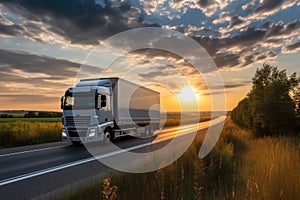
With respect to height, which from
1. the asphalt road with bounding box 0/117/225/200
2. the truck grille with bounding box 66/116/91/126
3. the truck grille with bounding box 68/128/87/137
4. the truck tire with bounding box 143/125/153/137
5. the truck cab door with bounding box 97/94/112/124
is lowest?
the asphalt road with bounding box 0/117/225/200

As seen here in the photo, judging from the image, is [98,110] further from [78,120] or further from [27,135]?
[27,135]

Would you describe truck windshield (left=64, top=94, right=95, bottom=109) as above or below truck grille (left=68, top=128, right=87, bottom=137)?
above

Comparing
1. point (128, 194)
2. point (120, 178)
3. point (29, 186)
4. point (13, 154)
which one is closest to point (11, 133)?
point (13, 154)

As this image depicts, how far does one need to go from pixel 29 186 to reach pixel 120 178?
299cm

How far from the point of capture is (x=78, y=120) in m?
18.7

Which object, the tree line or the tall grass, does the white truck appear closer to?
the tall grass

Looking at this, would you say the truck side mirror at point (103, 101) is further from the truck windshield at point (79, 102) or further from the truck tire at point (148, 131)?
the truck tire at point (148, 131)

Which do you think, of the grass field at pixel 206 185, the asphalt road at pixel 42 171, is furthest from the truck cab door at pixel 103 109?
the grass field at pixel 206 185

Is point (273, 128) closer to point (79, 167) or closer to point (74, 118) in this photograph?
point (74, 118)

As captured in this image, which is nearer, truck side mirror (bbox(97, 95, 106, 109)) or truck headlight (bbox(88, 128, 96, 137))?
truck headlight (bbox(88, 128, 96, 137))

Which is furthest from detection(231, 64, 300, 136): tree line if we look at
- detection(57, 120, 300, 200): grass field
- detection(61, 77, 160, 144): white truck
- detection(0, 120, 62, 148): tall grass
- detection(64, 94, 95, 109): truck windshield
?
detection(0, 120, 62, 148): tall grass

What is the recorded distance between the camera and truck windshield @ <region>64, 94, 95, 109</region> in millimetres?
18547

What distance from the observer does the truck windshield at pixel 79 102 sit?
18.5 m

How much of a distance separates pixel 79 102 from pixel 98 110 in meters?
1.20
